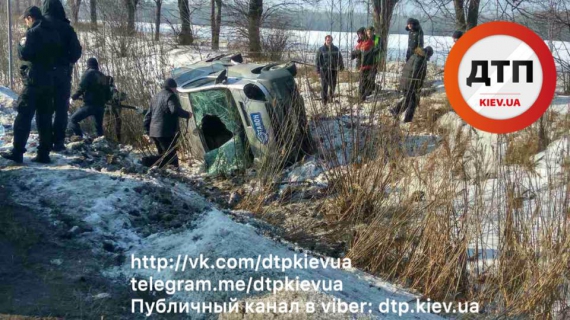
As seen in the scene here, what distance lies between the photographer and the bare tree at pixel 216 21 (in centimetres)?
2095

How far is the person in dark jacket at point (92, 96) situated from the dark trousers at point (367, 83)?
5124 millimetres

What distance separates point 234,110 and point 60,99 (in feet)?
9.06

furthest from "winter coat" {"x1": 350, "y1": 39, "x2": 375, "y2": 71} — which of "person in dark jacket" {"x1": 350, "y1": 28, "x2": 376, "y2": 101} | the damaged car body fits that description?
the damaged car body

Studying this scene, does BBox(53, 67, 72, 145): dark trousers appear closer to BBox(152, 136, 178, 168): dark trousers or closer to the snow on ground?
the snow on ground

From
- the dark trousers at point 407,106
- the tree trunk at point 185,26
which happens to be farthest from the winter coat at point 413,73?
the tree trunk at point 185,26

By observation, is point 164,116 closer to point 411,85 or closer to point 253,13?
point 411,85

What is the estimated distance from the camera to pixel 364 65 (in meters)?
6.77

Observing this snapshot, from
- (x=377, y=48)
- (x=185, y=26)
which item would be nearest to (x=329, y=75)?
(x=377, y=48)

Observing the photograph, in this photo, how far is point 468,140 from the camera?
5.79 metres

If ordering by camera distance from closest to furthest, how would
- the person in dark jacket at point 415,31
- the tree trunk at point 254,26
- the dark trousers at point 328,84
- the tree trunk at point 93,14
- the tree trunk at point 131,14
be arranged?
1. the dark trousers at point 328,84
2. the person in dark jacket at point 415,31
3. the tree trunk at point 131,14
4. the tree trunk at point 93,14
5. the tree trunk at point 254,26

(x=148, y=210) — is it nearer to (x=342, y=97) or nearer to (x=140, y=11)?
(x=342, y=97)

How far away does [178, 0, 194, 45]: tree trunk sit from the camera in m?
15.9

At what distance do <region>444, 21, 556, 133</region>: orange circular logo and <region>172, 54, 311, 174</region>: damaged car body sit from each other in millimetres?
2592

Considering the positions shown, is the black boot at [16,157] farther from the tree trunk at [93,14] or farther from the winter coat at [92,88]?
the tree trunk at [93,14]
